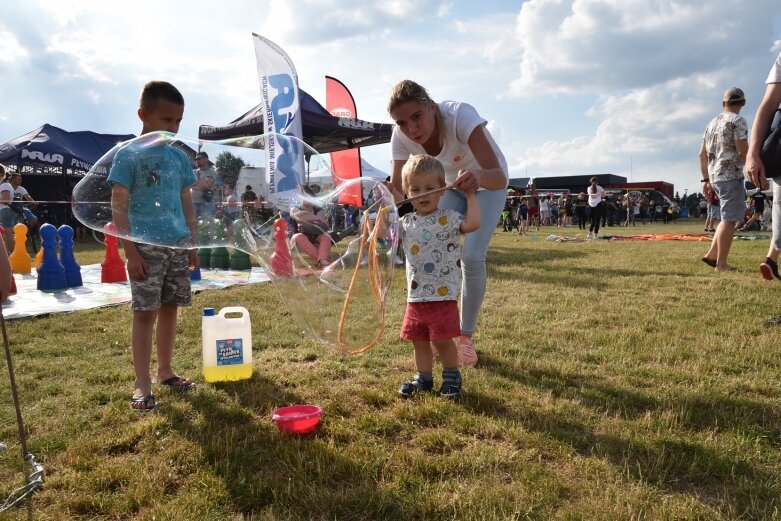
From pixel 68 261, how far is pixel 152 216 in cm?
531

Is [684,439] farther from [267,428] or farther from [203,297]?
[203,297]

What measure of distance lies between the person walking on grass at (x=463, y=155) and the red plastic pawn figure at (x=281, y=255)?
78 centimetres

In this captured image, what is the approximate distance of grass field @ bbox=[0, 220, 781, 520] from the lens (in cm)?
187

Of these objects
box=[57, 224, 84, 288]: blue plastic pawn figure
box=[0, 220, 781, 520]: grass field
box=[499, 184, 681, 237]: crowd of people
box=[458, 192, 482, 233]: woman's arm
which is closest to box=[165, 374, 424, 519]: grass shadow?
box=[0, 220, 781, 520]: grass field

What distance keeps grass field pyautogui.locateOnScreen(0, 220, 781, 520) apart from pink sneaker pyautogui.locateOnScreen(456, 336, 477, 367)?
8cm

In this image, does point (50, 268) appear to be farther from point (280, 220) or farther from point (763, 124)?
point (763, 124)

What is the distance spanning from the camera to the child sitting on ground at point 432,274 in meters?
2.83

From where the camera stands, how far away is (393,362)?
3.50 meters

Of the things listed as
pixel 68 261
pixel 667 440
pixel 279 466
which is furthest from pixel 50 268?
pixel 667 440

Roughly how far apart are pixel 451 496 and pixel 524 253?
8.77 metres

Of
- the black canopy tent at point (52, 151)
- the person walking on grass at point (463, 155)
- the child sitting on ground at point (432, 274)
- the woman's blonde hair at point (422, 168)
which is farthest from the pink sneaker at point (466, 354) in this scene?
the black canopy tent at point (52, 151)

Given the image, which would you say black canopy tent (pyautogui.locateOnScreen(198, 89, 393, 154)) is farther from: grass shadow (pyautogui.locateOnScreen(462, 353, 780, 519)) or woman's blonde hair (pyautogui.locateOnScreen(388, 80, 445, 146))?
grass shadow (pyautogui.locateOnScreen(462, 353, 780, 519))

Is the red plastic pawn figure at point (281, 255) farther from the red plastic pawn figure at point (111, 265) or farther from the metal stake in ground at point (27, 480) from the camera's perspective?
the red plastic pawn figure at point (111, 265)

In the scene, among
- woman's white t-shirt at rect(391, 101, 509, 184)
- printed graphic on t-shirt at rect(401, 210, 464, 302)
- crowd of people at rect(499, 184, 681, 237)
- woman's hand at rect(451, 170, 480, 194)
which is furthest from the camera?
crowd of people at rect(499, 184, 681, 237)
